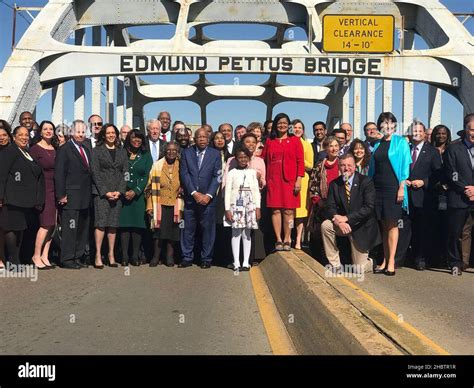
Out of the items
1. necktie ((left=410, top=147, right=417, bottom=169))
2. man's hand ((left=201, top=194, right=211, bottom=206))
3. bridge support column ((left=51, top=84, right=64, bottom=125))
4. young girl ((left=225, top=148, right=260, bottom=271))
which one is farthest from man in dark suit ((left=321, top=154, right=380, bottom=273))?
bridge support column ((left=51, top=84, right=64, bottom=125))

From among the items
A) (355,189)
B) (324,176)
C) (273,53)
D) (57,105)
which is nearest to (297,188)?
(324,176)

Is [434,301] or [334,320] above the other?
[334,320]

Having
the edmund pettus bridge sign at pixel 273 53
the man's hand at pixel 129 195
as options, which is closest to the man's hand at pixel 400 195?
the man's hand at pixel 129 195

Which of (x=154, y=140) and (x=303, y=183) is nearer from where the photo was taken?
(x=303, y=183)

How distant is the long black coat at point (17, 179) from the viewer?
24.3 feet

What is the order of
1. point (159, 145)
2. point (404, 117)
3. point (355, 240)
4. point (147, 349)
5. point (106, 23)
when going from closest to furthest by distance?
point (147, 349), point (355, 240), point (159, 145), point (106, 23), point (404, 117)

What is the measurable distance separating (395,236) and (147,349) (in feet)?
14.3

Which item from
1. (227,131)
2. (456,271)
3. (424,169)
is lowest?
(456,271)

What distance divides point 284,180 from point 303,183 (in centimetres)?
65

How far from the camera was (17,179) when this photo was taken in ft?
24.4

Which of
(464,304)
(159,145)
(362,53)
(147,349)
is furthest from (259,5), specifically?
(147,349)

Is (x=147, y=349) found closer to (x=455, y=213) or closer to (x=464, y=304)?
(x=464, y=304)

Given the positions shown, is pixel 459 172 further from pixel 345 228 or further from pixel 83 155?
pixel 83 155
